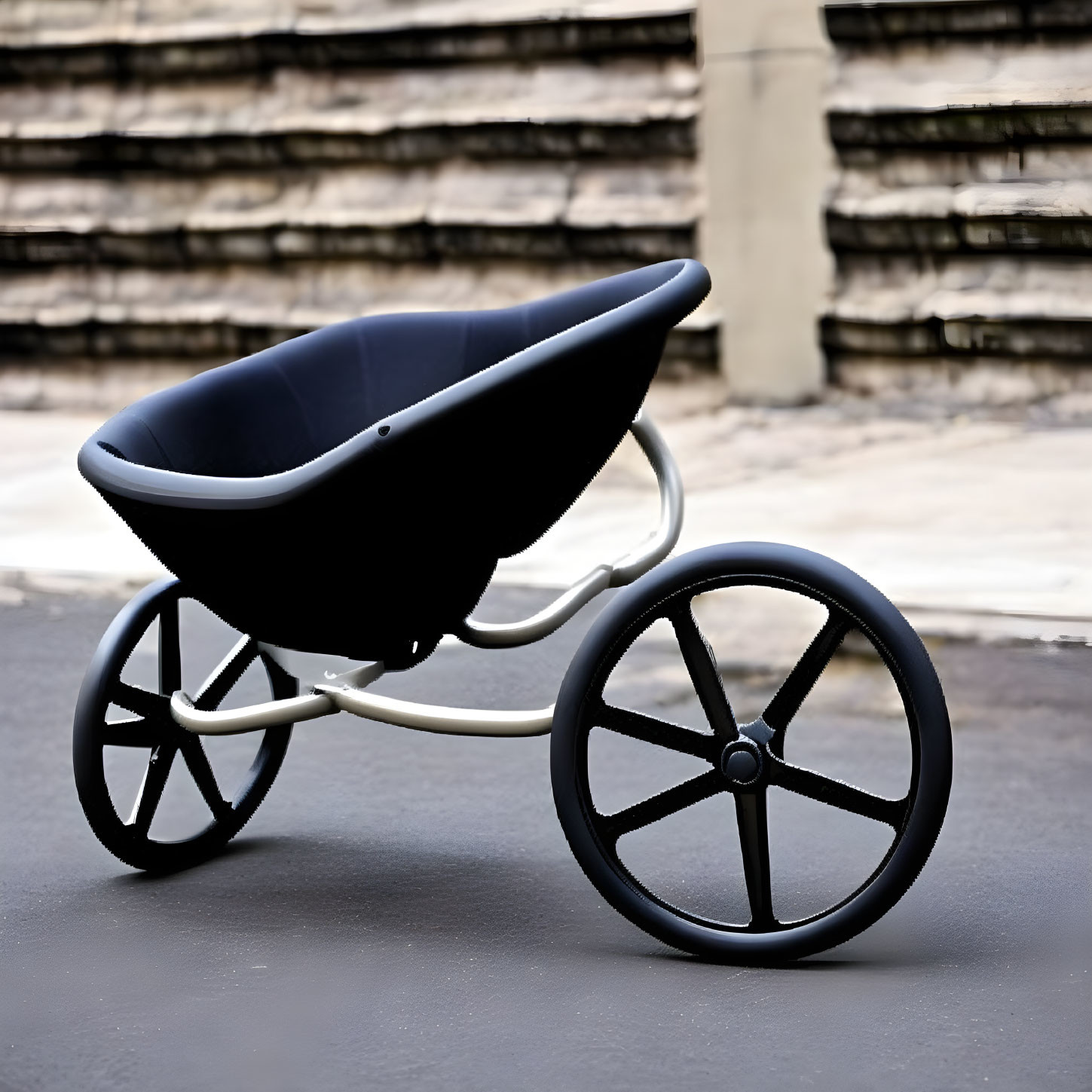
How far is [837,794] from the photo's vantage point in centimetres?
245

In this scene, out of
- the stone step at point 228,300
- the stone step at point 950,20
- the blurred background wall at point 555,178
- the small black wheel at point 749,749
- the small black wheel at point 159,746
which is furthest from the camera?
the stone step at point 228,300

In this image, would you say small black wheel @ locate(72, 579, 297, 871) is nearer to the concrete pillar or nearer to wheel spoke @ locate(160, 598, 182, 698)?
wheel spoke @ locate(160, 598, 182, 698)

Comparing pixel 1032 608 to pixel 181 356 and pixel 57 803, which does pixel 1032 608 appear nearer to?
pixel 57 803

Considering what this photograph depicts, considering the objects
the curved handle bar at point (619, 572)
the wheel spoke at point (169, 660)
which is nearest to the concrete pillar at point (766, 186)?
the curved handle bar at point (619, 572)

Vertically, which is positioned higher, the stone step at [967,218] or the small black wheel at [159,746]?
the stone step at [967,218]

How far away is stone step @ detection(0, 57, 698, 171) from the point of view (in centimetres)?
667

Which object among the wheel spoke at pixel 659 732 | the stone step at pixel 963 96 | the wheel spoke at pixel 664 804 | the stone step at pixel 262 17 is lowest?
the wheel spoke at pixel 664 804

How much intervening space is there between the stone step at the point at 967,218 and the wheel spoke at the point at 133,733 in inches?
162

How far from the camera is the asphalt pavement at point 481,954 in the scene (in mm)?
2293

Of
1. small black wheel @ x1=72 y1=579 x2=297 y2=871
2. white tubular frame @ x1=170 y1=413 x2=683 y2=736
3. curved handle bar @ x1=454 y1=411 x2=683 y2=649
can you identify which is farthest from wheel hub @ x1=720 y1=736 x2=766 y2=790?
small black wheel @ x1=72 y1=579 x2=297 y2=871

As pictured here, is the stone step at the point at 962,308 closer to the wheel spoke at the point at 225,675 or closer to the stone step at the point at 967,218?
the stone step at the point at 967,218

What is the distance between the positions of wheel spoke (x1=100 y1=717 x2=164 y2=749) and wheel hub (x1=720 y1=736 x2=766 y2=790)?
981mm

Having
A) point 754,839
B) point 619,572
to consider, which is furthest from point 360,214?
point 754,839

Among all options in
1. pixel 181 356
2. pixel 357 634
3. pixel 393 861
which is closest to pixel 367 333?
pixel 357 634
